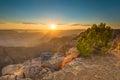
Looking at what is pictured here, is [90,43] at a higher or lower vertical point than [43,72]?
higher

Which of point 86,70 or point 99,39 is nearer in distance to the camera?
point 86,70

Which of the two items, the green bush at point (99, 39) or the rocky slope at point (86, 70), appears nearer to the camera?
the rocky slope at point (86, 70)

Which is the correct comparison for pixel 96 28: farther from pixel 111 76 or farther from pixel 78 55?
pixel 111 76

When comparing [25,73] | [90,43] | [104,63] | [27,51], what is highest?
[90,43]

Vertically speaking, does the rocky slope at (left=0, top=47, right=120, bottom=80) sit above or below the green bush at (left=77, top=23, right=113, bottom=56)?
below

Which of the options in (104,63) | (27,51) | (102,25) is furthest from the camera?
(27,51)

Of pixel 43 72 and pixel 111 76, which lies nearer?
pixel 111 76

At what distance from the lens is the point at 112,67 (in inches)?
957

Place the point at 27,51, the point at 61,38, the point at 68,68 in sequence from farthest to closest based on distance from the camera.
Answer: the point at 61,38
the point at 27,51
the point at 68,68

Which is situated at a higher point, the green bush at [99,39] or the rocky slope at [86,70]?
the green bush at [99,39]

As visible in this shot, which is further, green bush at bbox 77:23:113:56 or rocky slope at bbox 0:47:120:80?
green bush at bbox 77:23:113:56

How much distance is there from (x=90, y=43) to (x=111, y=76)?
11.5 m

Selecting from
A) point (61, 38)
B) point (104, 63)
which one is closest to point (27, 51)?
point (61, 38)

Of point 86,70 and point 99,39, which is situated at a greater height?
point 99,39
